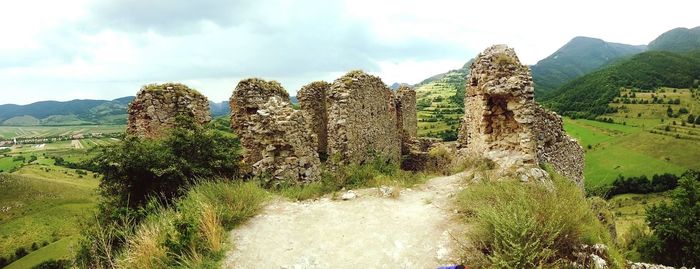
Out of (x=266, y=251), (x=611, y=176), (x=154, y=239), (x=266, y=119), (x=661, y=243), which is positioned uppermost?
(x=266, y=119)

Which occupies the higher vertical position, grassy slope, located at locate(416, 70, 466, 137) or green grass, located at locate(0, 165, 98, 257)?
grassy slope, located at locate(416, 70, 466, 137)

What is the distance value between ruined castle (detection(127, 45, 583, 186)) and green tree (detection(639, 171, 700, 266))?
9.43m

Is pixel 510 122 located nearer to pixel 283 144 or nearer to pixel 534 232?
pixel 283 144

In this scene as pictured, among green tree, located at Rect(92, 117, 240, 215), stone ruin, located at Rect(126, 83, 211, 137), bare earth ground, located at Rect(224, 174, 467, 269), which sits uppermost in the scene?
stone ruin, located at Rect(126, 83, 211, 137)

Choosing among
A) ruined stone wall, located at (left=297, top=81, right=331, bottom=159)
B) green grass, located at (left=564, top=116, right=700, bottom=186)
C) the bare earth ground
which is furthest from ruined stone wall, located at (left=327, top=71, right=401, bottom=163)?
green grass, located at (left=564, top=116, right=700, bottom=186)

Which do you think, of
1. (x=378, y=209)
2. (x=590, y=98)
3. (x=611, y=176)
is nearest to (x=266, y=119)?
(x=378, y=209)

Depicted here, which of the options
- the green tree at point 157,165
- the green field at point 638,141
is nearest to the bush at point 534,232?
the green tree at point 157,165

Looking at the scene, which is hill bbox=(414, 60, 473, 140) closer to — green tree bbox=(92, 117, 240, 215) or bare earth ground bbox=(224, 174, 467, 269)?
green tree bbox=(92, 117, 240, 215)

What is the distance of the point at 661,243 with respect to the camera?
20094mm

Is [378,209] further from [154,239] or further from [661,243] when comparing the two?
[661,243]

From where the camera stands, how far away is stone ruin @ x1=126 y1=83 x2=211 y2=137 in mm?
11031

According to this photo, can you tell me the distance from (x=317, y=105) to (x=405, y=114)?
6560 millimetres

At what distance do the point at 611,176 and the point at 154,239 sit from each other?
8083cm

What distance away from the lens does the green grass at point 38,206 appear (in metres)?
56.6
